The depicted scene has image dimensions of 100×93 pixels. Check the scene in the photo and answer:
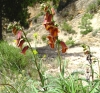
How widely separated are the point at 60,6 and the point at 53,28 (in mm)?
22539

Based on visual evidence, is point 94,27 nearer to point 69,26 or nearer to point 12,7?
point 69,26

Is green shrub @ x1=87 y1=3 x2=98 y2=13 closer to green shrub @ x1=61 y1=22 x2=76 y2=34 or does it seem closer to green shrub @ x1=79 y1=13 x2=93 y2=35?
green shrub @ x1=79 y1=13 x2=93 y2=35

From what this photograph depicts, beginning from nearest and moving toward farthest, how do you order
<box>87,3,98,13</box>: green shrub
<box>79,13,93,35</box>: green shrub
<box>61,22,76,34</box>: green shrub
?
1. <box>79,13,93,35</box>: green shrub
2. <box>61,22,76,34</box>: green shrub
3. <box>87,3,98,13</box>: green shrub

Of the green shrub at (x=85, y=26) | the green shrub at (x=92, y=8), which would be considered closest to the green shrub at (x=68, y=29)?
the green shrub at (x=85, y=26)

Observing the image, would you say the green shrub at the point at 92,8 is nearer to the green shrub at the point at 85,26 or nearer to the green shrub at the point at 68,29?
the green shrub at the point at 85,26

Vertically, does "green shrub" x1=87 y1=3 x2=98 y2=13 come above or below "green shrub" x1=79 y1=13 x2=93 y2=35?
above

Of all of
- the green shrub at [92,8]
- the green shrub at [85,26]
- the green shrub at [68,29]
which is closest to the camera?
the green shrub at [85,26]

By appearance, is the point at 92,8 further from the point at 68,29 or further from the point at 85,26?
the point at 85,26

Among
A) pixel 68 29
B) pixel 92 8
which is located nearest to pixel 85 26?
pixel 68 29

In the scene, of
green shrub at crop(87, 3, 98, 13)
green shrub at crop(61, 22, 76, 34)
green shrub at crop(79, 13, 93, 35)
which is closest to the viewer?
green shrub at crop(79, 13, 93, 35)

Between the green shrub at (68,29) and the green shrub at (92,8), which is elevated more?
the green shrub at (92,8)

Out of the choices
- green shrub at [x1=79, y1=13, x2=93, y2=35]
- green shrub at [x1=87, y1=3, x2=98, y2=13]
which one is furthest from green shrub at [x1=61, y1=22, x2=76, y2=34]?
green shrub at [x1=87, y1=3, x2=98, y2=13]

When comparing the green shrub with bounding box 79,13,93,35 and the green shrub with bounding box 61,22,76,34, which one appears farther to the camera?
the green shrub with bounding box 61,22,76,34

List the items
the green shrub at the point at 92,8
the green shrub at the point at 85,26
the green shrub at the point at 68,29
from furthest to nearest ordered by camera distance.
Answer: the green shrub at the point at 92,8, the green shrub at the point at 68,29, the green shrub at the point at 85,26
